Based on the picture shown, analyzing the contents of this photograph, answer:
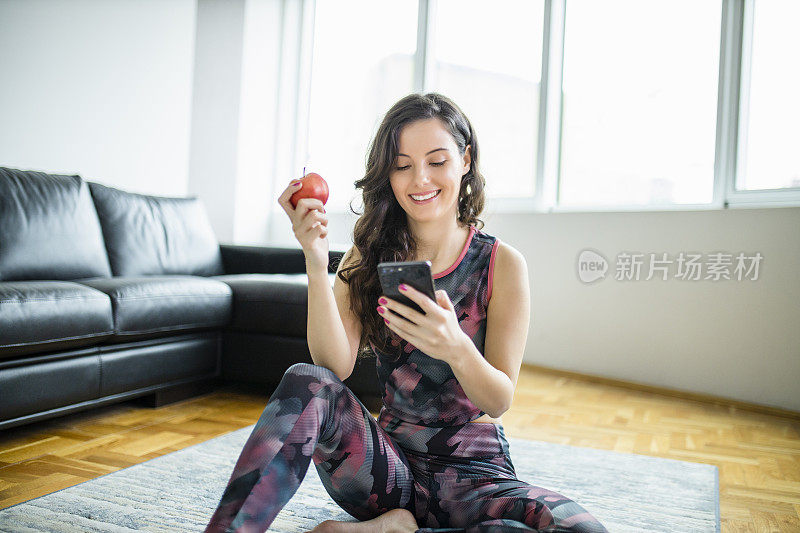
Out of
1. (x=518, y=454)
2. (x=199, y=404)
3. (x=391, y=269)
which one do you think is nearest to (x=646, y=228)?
(x=518, y=454)

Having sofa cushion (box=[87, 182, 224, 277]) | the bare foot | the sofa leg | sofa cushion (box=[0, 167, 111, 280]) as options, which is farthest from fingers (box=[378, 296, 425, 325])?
sofa cushion (box=[87, 182, 224, 277])

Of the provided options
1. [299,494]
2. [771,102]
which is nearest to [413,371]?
[299,494]

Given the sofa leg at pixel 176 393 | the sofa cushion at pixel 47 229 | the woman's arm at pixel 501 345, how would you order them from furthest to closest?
the sofa leg at pixel 176 393, the sofa cushion at pixel 47 229, the woman's arm at pixel 501 345

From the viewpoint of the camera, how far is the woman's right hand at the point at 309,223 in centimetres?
Result: 107

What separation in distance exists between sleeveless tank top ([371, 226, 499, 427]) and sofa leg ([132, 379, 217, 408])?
1.44m

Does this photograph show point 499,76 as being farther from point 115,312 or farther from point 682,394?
point 115,312

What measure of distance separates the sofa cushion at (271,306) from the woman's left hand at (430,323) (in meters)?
1.50

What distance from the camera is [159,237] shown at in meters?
2.99

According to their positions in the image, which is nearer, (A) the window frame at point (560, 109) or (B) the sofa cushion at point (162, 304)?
(B) the sofa cushion at point (162, 304)

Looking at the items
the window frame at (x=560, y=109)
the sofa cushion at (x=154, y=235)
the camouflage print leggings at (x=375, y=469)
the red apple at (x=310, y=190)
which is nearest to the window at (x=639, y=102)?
the window frame at (x=560, y=109)

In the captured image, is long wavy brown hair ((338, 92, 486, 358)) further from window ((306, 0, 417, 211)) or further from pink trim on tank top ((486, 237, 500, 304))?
window ((306, 0, 417, 211))

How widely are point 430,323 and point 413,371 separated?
0.93 feet

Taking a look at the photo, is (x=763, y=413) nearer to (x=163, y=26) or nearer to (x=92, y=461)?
(x=92, y=461)

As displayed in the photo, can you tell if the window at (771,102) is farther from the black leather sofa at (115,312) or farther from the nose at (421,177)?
the nose at (421,177)
